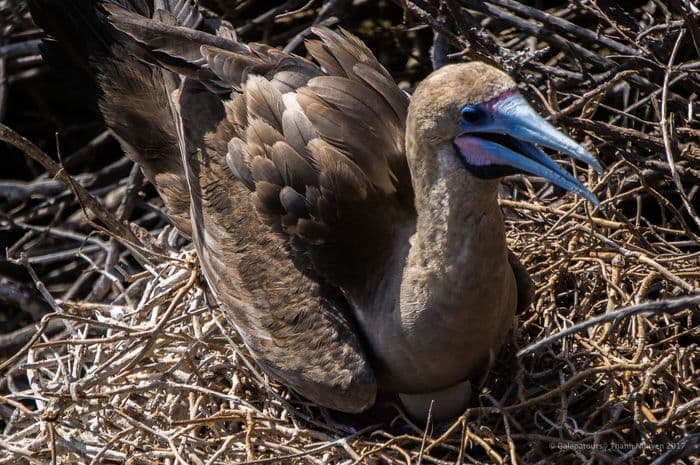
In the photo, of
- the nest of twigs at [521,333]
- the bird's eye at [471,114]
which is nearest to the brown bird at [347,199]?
the bird's eye at [471,114]

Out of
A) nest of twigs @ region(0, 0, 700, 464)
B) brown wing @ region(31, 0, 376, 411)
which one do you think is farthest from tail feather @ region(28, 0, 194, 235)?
nest of twigs @ region(0, 0, 700, 464)

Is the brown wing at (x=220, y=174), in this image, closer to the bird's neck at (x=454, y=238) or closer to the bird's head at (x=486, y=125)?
the bird's neck at (x=454, y=238)

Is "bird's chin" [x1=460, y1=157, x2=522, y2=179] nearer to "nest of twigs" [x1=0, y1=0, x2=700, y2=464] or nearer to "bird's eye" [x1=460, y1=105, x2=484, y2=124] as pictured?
"bird's eye" [x1=460, y1=105, x2=484, y2=124]

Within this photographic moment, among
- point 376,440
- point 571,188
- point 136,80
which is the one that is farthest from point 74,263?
point 571,188

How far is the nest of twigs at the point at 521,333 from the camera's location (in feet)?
11.8

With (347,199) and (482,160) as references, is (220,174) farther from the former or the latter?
(482,160)

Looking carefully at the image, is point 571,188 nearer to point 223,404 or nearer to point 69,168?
point 223,404

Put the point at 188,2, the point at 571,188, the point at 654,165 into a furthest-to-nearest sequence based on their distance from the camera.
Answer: the point at 188,2
the point at 654,165
the point at 571,188

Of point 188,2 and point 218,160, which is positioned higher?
point 188,2

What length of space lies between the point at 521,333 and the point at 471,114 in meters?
1.14

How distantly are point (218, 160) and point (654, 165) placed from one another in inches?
61.7

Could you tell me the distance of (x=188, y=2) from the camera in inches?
168

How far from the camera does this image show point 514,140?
3.27 meters

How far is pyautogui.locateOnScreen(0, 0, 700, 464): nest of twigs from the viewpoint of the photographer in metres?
3.60
